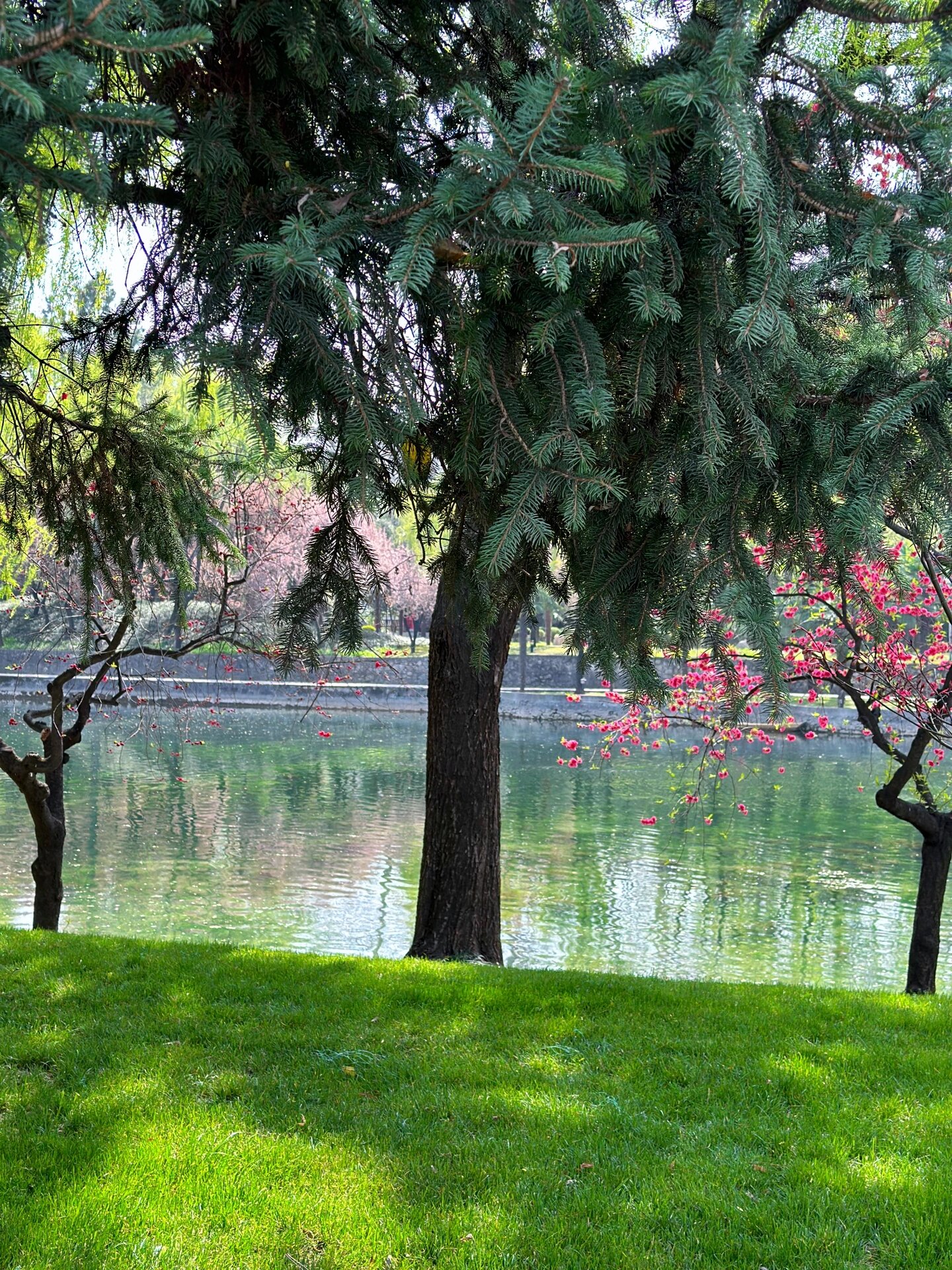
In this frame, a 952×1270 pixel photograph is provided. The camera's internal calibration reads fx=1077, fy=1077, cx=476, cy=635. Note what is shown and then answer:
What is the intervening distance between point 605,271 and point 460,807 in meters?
4.75

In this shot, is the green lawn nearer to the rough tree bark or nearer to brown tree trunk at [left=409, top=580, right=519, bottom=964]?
brown tree trunk at [left=409, top=580, right=519, bottom=964]

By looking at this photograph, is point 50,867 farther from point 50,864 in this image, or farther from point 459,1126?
point 459,1126

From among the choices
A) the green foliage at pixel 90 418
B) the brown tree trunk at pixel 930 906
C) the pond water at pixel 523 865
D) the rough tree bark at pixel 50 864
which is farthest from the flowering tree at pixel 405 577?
the green foliage at pixel 90 418

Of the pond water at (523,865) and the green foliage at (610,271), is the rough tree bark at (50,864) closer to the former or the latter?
the pond water at (523,865)

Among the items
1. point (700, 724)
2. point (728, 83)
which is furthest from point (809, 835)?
point (728, 83)

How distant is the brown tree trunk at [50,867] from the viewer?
7.55 metres

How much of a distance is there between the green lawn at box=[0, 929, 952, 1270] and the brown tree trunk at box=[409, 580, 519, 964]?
185 cm

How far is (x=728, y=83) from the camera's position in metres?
2.14

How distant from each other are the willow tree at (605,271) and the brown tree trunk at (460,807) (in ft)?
11.4

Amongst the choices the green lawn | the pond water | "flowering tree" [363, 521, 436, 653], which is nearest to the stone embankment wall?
"flowering tree" [363, 521, 436, 653]

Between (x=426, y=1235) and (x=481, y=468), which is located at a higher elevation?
(x=481, y=468)

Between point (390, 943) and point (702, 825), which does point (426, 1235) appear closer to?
point (390, 943)

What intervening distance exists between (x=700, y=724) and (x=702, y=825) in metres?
10.0

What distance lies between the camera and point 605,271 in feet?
8.62
